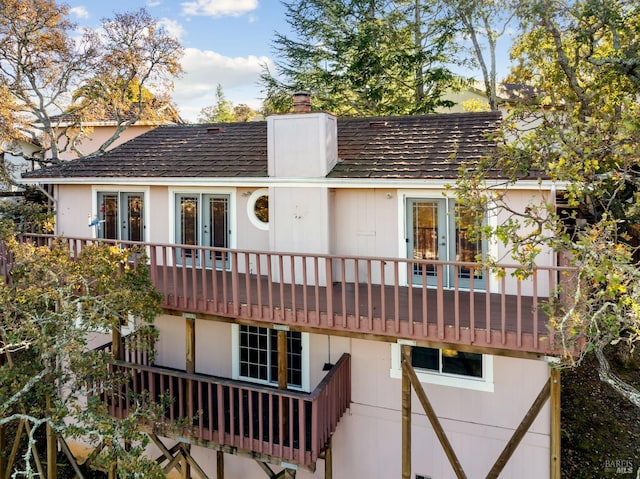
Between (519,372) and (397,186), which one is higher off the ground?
(397,186)

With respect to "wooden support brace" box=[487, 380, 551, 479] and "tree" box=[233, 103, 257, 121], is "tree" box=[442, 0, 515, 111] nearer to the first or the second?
"wooden support brace" box=[487, 380, 551, 479]

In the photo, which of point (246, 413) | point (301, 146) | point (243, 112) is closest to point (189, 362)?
point (246, 413)

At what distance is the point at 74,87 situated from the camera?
704 inches

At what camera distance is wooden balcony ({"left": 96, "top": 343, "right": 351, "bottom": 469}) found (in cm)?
741

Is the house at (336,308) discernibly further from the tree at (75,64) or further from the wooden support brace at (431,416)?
the tree at (75,64)

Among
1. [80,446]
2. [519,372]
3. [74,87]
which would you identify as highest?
[74,87]

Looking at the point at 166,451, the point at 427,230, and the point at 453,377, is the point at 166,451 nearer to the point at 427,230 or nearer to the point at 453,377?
the point at 453,377

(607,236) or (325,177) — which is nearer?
(607,236)

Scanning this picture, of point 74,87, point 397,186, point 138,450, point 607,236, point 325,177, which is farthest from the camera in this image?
point 74,87

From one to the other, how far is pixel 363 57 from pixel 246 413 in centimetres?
1756

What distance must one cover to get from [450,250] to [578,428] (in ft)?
21.9

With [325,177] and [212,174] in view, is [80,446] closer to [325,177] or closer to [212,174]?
[212,174]

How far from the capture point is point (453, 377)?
325 inches

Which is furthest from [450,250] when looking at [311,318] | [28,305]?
[28,305]
